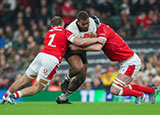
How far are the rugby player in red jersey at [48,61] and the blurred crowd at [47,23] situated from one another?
5623mm

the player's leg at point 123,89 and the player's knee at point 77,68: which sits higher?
the player's knee at point 77,68

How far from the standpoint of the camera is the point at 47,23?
20734 mm

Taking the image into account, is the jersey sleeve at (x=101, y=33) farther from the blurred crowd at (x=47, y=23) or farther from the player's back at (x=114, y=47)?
the blurred crowd at (x=47, y=23)

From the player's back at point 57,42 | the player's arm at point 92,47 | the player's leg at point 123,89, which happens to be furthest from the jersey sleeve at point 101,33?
the player's leg at point 123,89

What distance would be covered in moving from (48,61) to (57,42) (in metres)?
0.49

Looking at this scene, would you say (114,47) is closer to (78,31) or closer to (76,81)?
(78,31)

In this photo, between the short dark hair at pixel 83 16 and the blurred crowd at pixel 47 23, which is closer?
the short dark hair at pixel 83 16

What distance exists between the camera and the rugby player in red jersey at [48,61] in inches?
398

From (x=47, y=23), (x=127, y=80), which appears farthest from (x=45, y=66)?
(x=47, y=23)

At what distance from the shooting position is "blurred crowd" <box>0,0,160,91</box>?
17953mm

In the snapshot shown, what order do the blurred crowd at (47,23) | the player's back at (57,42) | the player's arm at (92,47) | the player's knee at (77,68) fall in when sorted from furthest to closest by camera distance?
1. the blurred crowd at (47,23)
2. the player's knee at (77,68)
3. the player's back at (57,42)
4. the player's arm at (92,47)

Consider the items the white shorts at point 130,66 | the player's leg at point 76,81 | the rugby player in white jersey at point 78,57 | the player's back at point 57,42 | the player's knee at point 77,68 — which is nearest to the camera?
the rugby player in white jersey at point 78,57

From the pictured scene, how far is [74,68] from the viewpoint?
1080 centimetres

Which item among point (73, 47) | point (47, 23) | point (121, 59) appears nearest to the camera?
point (73, 47)
